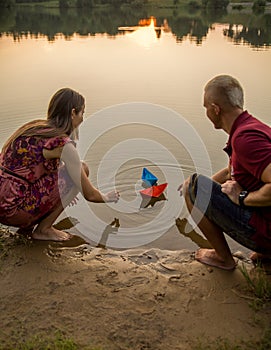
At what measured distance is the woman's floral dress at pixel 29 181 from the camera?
2908mm

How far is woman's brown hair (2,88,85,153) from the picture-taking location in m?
2.89

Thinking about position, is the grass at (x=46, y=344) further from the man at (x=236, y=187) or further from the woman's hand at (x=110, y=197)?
the woman's hand at (x=110, y=197)

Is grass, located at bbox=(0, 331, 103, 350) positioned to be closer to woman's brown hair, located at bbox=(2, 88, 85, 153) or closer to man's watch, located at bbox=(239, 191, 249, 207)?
man's watch, located at bbox=(239, 191, 249, 207)

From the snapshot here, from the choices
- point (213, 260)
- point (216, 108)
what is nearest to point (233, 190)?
point (216, 108)

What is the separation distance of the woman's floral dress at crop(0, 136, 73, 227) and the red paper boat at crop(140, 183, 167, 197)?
1.28 meters

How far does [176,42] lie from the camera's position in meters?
15.2

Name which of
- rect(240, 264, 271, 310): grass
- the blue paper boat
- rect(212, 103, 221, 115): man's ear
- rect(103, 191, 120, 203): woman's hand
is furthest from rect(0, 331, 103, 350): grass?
the blue paper boat

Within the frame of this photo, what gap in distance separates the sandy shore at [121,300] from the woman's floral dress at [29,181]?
0.26 metres

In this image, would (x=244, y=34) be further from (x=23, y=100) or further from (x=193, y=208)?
(x=193, y=208)

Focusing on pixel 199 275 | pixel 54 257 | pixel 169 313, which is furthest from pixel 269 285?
pixel 54 257

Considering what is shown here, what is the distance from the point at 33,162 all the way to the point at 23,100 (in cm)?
500

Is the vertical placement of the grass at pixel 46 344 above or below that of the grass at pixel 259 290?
below

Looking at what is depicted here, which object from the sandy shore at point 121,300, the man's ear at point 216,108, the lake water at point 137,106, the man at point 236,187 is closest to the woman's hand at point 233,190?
the man at point 236,187

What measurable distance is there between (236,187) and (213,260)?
2.06 ft
